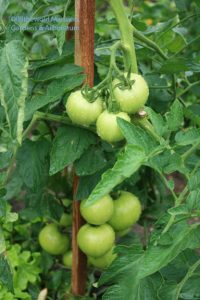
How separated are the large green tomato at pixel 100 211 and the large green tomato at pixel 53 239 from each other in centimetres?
28

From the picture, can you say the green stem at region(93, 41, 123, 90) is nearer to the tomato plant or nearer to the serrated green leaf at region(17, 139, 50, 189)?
the tomato plant

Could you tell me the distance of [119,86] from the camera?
0.96 meters

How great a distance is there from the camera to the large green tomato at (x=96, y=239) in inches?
45.7

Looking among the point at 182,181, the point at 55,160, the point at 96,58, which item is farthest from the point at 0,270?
the point at 182,181

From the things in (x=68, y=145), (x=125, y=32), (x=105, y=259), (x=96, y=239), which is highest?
(x=125, y=32)

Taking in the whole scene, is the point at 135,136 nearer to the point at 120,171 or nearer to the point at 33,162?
the point at 120,171

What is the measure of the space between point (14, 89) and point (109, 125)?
0.71ft

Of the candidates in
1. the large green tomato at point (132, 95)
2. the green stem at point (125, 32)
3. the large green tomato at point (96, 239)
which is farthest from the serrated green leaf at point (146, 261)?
the green stem at point (125, 32)

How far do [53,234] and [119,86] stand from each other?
60cm

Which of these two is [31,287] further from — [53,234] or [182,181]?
[182,181]

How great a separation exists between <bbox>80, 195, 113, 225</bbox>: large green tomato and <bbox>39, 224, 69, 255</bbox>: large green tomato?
0.28 meters

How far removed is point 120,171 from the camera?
2.52 feet

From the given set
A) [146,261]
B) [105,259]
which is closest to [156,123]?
[146,261]

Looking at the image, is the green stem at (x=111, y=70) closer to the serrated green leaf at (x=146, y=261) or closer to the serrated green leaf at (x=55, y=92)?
the serrated green leaf at (x=55, y=92)
